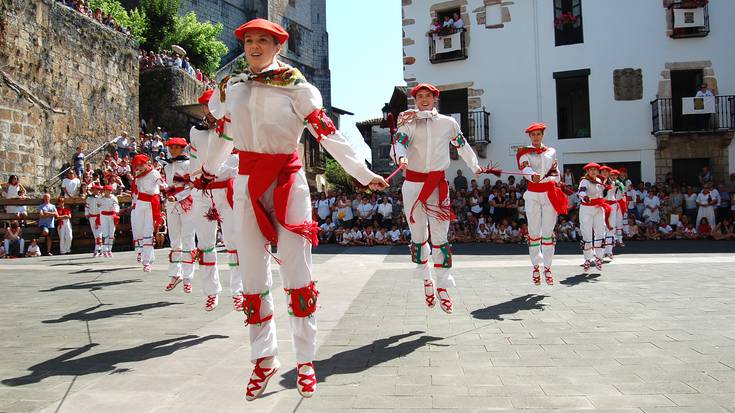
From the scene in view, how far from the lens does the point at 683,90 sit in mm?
23500

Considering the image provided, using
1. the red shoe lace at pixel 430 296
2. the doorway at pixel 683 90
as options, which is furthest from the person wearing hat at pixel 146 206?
the doorway at pixel 683 90

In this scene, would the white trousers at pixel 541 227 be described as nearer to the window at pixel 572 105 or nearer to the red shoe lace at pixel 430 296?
the red shoe lace at pixel 430 296

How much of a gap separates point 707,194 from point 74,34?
992 inches

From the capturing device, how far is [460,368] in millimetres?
4297

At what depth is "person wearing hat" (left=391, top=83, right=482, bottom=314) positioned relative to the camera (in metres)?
6.42

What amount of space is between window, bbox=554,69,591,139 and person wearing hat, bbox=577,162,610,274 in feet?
44.5

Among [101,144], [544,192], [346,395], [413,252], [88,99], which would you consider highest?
[88,99]

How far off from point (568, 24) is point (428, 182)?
20238 mm

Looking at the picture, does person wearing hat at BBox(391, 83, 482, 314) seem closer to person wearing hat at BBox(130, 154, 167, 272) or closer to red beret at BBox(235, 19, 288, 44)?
red beret at BBox(235, 19, 288, 44)

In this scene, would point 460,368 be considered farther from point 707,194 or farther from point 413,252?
point 707,194

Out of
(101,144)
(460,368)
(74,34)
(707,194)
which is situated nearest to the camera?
(460,368)

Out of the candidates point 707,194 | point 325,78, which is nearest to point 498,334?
point 707,194

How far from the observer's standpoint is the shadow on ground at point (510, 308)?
6331mm

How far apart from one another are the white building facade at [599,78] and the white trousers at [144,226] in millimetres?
15607
